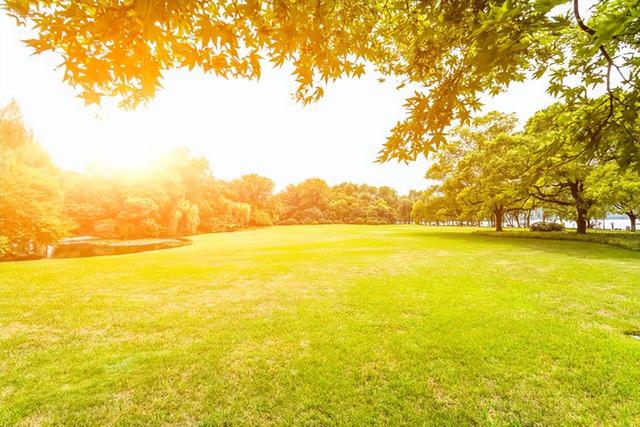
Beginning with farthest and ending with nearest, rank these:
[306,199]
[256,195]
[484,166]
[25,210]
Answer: [306,199] → [256,195] → [484,166] → [25,210]

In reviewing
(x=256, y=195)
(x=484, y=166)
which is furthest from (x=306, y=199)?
(x=484, y=166)

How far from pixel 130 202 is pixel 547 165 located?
4194cm

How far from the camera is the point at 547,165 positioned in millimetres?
3812

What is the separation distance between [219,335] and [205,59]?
546cm

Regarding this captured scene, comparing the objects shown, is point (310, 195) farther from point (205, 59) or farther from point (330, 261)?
point (205, 59)

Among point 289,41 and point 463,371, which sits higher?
point 289,41

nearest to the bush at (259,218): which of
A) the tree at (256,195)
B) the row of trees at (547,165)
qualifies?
the tree at (256,195)

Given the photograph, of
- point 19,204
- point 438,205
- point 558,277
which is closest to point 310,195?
point 438,205

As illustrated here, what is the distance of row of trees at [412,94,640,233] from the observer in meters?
3.66

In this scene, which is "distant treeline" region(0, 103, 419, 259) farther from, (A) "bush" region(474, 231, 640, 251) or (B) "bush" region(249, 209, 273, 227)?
(A) "bush" region(474, 231, 640, 251)

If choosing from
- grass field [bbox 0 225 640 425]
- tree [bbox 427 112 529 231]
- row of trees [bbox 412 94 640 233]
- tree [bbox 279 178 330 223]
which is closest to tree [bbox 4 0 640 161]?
row of trees [bbox 412 94 640 233]

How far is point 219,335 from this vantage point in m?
6.19

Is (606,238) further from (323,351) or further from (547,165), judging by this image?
(323,351)

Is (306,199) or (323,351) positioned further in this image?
(306,199)
